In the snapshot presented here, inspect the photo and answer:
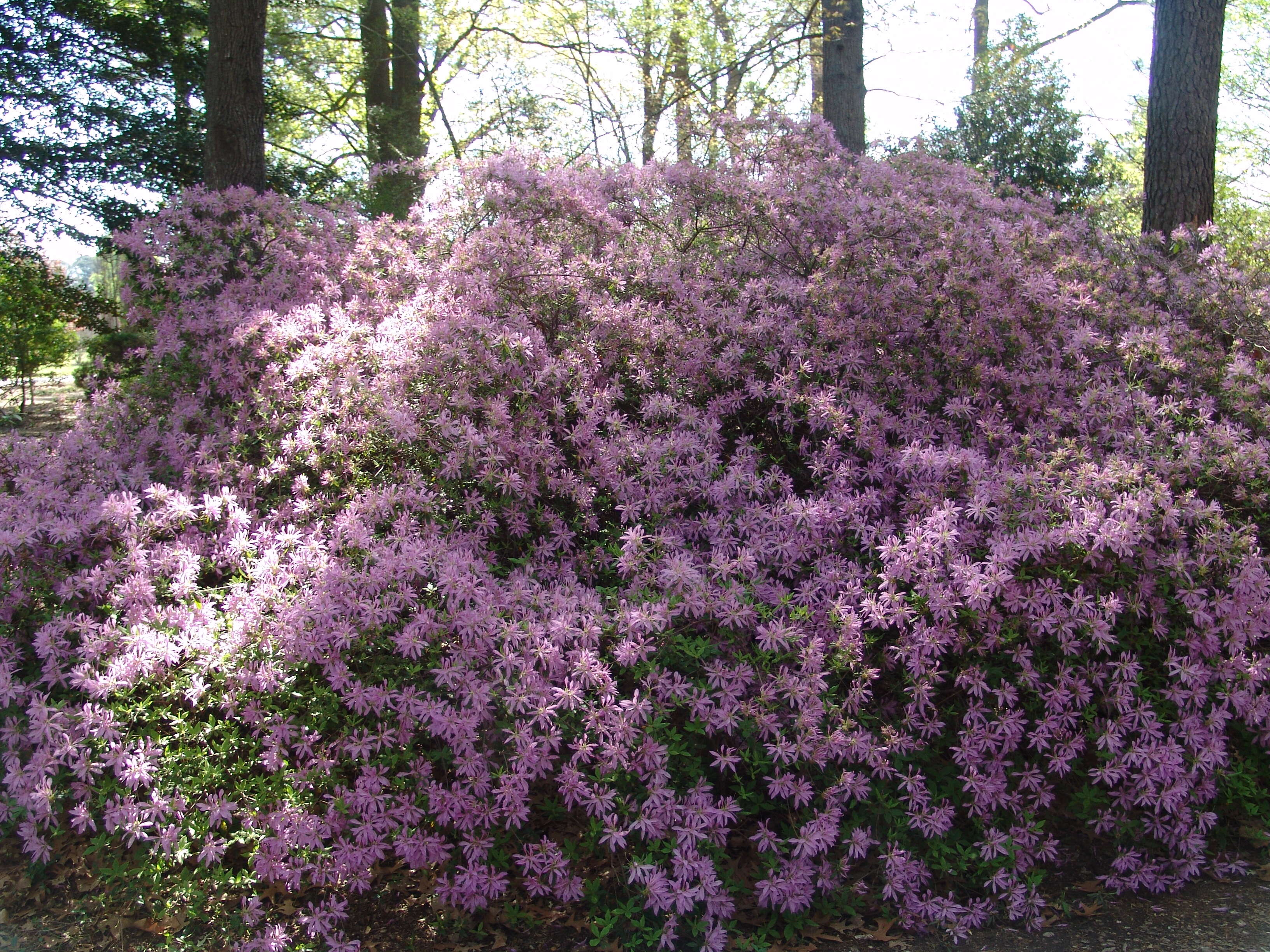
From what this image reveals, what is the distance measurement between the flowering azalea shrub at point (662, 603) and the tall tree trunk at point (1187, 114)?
9.86ft

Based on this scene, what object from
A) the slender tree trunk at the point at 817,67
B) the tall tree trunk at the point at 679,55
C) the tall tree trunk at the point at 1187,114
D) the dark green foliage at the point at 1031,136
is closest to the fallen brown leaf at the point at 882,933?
the tall tree trunk at the point at 1187,114

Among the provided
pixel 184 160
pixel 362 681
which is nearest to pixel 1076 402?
pixel 362 681

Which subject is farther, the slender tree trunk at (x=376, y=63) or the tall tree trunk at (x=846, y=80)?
Result: the slender tree trunk at (x=376, y=63)

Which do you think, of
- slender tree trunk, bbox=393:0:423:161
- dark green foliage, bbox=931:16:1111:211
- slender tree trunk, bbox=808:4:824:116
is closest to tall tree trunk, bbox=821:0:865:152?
slender tree trunk, bbox=808:4:824:116

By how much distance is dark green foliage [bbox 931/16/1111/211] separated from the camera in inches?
451

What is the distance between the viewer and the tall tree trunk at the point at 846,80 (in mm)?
9312

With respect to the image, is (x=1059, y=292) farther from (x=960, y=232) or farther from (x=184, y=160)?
(x=184, y=160)

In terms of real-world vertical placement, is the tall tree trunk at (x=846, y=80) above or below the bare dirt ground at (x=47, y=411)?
above

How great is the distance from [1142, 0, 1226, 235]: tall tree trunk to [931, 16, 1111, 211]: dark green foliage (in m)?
4.54

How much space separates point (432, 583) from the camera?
286cm

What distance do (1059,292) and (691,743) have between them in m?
3.15

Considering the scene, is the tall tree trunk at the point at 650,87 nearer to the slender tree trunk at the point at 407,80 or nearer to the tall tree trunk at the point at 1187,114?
the slender tree trunk at the point at 407,80

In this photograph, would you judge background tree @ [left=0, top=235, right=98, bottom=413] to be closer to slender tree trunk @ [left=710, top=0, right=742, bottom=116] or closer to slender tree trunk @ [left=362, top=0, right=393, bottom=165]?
slender tree trunk @ [left=362, top=0, right=393, bottom=165]

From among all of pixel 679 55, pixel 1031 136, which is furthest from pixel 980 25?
pixel 1031 136
